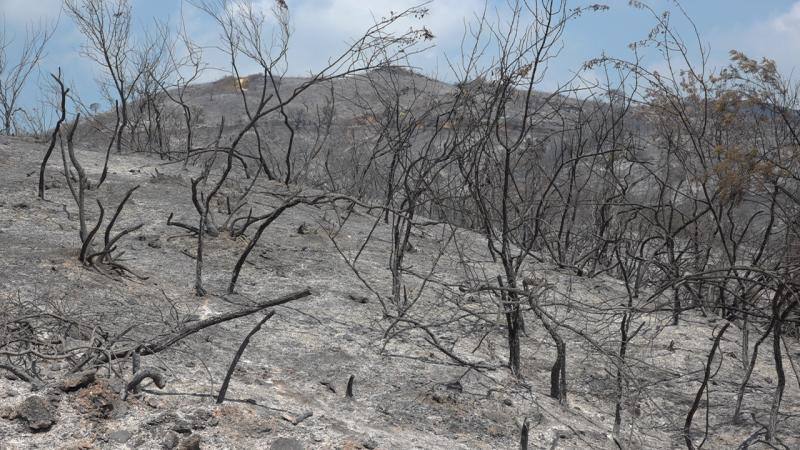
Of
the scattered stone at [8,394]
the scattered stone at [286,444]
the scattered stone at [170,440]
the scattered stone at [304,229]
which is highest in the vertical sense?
the scattered stone at [304,229]

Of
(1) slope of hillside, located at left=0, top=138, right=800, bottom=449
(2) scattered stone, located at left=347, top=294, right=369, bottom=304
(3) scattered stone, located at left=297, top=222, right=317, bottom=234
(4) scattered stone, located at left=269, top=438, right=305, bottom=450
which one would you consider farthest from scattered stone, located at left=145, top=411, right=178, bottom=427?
(3) scattered stone, located at left=297, top=222, right=317, bottom=234

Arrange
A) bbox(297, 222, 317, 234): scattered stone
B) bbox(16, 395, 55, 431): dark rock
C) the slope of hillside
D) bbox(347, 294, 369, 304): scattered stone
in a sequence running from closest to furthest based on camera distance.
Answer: bbox(16, 395, 55, 431): dark rock, the slope of hillside, bbox(347, 294, 369, 304): scattered stone, bbox(297, 222, 317, 234): scattered stone

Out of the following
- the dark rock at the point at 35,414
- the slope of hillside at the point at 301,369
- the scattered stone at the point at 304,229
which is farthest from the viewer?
the scattered stone at the point at 304,229

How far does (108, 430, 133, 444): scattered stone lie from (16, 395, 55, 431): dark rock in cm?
25

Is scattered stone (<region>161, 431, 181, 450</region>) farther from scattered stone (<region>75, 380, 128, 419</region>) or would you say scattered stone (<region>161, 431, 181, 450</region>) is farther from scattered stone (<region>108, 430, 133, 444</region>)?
scattered stone (<region>75, 380, 128, 419</region>)

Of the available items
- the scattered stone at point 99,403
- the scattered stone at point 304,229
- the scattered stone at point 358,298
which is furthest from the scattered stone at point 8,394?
the scattered stone at point 304,229

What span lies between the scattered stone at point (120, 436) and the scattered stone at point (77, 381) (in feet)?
1.03

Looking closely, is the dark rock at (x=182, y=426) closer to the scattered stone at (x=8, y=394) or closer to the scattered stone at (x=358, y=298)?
the scattered stone at (x=8, y=394)

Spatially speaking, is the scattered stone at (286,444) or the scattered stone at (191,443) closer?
the scattered stone at (191,443)

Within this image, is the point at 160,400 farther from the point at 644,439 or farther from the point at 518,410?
the point at 644,439

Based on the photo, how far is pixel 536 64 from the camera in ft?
18.6

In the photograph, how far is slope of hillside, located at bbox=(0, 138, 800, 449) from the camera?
142 inches

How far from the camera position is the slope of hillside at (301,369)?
3.62m

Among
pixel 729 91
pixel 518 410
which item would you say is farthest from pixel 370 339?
pixel 729 91
